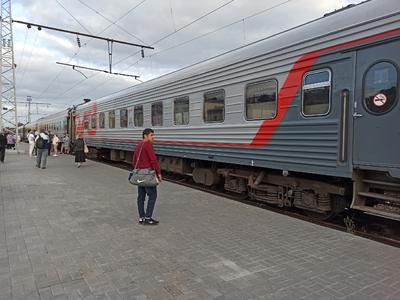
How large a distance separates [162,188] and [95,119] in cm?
1085

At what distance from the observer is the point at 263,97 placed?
7051mm

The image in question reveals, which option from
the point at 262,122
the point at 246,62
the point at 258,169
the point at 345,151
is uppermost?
the point at 246,62

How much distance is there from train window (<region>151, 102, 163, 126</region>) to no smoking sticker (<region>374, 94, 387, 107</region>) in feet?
23.6

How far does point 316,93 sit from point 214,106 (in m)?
3.03

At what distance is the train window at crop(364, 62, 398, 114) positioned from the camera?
493 cm

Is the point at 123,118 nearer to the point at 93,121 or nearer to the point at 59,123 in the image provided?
the point at 93,121

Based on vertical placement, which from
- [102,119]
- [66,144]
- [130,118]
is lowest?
[66,144]

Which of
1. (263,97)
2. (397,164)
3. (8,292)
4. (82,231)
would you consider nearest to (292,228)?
(397,164)

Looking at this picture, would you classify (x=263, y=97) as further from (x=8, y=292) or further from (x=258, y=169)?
(x=8, y=292)

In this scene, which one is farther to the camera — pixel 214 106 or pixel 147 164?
pixel 214 106

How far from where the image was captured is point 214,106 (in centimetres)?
854

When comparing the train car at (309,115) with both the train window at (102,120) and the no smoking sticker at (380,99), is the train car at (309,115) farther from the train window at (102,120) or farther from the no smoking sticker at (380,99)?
the train window at (102,120)

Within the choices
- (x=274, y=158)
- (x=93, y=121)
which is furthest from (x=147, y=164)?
(x=93, y=121)

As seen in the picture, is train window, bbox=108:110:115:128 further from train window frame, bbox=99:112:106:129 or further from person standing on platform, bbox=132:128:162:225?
person standing on platform, bbox=132:128:162:225
